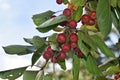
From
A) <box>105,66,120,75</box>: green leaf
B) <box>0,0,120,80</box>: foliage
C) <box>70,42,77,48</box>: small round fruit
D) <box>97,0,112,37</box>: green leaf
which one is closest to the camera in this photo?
<box>97,0,112,37</box>: green leaf

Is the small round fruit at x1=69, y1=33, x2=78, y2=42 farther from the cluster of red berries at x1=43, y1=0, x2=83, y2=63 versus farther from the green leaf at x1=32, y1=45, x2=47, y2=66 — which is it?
the green leaf at x1=32, y1=45, x2=47, y2=66

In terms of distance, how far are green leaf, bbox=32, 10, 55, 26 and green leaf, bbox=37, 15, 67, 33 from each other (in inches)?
3.9

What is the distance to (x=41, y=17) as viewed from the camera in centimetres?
202

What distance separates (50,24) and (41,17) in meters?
0.21

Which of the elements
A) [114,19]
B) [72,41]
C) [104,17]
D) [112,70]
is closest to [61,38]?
[72,41]

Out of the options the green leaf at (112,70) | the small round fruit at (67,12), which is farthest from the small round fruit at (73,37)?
the green leaf at (112,70)

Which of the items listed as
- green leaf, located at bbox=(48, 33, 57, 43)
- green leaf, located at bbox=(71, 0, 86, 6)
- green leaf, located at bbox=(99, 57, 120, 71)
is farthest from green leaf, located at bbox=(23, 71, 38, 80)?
green leaf, located at bbox=(99, 57, 120, 71)

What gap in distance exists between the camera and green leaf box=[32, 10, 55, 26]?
6.51 feet

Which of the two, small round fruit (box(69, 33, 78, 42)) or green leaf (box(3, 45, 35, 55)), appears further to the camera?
green leaf (box(3, 45, 35, 55))

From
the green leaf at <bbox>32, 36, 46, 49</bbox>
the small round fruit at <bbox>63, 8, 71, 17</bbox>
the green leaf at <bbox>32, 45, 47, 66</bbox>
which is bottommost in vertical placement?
the green leaf at <bbox>32, 45, 47, 66</bbox>

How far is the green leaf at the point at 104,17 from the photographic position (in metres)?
1.74

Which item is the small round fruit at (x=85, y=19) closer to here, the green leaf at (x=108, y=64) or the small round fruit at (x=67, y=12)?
the small round fruit at (x=67, y=12)

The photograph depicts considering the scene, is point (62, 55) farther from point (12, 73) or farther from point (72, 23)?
point (12, 73)

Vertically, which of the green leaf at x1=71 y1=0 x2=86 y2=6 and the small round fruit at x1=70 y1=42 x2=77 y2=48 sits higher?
the green leaf at x1=71 y1=0 x2=86 y2=6
